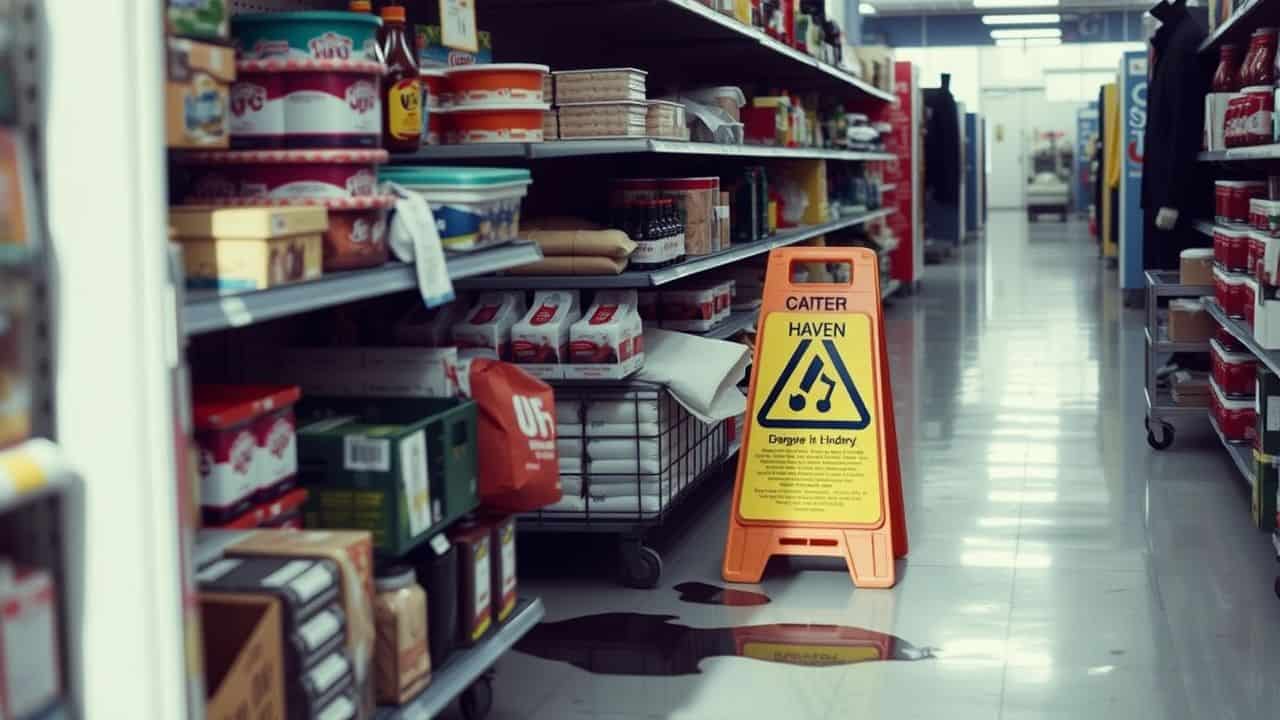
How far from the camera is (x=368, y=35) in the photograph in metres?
2.48

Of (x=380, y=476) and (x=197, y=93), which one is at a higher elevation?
(x=197, y=93)

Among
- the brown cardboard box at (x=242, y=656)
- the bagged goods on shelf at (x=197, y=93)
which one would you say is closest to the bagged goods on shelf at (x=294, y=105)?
the bagged goods on shelf at (x=197, y=93)

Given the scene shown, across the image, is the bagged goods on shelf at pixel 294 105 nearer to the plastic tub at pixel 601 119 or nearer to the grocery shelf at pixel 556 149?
the grocery shelf at pixel 556 149

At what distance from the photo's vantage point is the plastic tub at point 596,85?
418 centimetres

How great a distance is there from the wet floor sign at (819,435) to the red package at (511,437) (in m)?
1.27

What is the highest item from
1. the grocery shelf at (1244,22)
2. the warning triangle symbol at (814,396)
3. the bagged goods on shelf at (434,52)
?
the grocery shelf at (1244,22)

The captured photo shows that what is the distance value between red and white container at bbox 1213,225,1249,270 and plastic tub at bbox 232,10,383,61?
11.5 ft

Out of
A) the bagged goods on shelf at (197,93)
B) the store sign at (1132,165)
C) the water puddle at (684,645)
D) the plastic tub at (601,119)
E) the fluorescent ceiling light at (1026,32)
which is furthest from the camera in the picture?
the fluorescent ceiling light at (1026,32)

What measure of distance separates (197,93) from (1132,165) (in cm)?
1025

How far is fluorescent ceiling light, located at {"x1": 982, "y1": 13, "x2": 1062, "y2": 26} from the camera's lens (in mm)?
27734

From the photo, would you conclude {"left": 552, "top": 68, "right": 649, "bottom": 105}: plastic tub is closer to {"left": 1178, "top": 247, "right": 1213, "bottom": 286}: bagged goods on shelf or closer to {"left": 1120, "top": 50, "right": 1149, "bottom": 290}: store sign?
{"left": 1178, "top": 247, "right": 1213, "bottom": 286}: bagged goods on shelf

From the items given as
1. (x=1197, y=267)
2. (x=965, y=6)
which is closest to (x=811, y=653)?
(x=1197, y=267)

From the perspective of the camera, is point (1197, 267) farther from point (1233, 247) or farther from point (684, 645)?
point (684, 645)

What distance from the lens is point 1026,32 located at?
30062 millimetres
